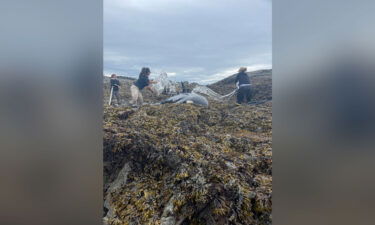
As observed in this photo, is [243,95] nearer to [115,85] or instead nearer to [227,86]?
[227,86]

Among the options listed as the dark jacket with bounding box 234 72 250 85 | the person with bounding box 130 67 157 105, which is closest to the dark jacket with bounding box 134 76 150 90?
the person with bounding box 130 67 157 105

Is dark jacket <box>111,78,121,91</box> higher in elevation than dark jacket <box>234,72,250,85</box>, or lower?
lower

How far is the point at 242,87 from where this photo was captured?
2.34 meters

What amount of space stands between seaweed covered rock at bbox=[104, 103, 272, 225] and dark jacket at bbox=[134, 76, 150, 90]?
24cm

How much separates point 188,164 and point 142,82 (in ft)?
Result: 3.28

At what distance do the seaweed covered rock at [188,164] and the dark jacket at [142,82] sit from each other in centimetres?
24

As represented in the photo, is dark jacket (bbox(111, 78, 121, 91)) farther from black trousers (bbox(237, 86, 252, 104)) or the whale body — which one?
black trousers (bbox(237, 86, 252, 104))

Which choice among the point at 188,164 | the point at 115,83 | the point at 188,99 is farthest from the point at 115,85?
the point at 188,164

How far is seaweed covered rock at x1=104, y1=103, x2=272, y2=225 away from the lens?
2.23 meters
